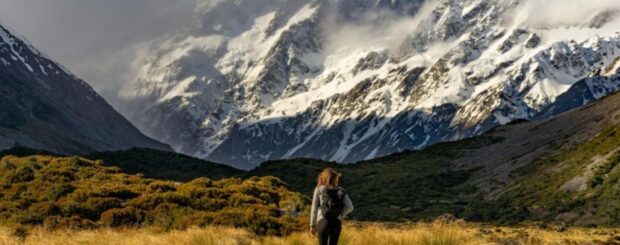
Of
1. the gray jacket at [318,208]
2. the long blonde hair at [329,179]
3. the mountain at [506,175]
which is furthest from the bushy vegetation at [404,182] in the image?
the long blonde hair at [329,179]

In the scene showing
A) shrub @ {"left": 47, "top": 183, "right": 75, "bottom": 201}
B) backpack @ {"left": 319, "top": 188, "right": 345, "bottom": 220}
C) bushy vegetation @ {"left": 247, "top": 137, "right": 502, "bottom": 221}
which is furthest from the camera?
bushy vegetation @ {"left": 247, "top": 137, "right": 502, "bottom": 221}

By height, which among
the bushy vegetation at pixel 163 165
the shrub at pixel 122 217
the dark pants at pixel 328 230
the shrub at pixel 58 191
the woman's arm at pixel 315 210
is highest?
the bushy vegetation at pixel 163 165

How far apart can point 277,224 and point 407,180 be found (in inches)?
2619

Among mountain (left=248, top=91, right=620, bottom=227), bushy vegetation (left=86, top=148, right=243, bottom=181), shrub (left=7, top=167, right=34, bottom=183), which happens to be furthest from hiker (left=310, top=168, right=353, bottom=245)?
bushy vegetation (left=86, top=148, right=243, bottom=181)

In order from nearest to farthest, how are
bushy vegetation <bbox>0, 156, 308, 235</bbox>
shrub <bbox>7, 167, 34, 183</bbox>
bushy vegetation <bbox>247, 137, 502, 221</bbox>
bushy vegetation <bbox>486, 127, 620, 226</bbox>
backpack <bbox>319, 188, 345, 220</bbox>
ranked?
1. backpack <bbox>319, 188, 345, 220</bbox>
2. bushy vegetation <bbox>0, 156, 308, 235</bbox>
3. shrub <bbox>7, 167, 34, 183</bbox>
4. bushy vegetation <bbox>486, 127, 620, 226</bbox>
5. bushy vegetation <bbox>247, 137, 502, 221</bbox>

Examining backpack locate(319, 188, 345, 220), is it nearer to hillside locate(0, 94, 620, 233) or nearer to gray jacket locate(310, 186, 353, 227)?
gray jacket locate(310, 186, 353, 227)

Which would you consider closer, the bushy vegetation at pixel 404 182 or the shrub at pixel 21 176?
the shrub at pixel 21 176

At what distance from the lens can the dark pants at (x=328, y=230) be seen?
1773cm

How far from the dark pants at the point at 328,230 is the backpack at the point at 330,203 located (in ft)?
0.45

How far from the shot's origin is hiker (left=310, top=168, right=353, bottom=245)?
17719 mm

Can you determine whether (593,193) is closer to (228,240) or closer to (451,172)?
(451,172)

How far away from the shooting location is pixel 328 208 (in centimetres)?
1769

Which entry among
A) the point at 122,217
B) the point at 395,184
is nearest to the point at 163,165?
the point at 395,184

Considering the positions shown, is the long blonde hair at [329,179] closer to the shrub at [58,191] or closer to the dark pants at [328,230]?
the dark pants at [328,230]
